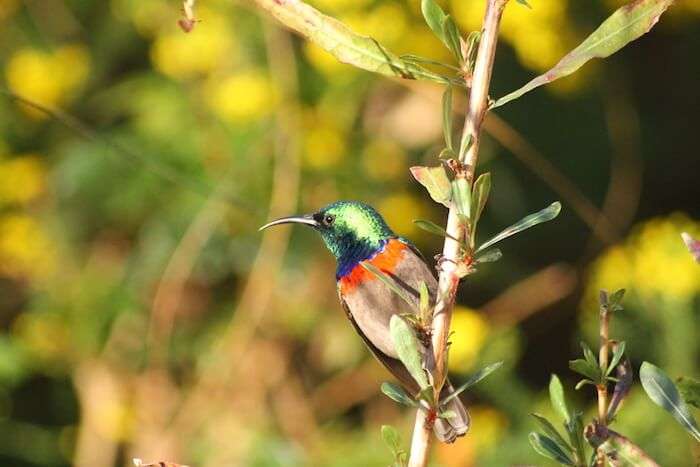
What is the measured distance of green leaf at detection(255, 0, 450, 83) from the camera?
905 millimetres

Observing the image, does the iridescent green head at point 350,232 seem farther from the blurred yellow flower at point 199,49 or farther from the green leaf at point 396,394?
the blurred yellow flower at point 199,49

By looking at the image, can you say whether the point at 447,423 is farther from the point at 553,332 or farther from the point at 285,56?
the point at 553,332

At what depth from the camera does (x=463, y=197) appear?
30.8 inches

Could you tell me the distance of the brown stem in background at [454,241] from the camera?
0.78m

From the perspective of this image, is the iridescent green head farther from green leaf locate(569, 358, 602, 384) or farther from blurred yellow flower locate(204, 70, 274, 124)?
blurred yellow flower locate(204, 70, 274, 124)

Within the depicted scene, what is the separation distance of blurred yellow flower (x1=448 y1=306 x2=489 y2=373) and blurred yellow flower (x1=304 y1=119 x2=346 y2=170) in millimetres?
460

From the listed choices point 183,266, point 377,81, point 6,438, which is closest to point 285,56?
point 377,81

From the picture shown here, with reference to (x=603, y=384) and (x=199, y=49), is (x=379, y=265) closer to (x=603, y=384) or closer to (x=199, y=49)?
(x=603, y=384)

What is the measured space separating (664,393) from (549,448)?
0.31 feet

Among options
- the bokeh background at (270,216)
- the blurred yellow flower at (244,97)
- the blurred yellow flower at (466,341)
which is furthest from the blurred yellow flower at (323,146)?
the blurred yellow flower at (466,341)

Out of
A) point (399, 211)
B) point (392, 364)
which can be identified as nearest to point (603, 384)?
point (392, 364)

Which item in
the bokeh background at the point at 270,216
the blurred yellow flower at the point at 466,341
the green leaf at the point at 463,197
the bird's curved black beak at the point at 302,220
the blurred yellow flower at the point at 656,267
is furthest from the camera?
the bokeh background at the point at 270,216

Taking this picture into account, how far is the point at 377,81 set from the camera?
9.62 ft

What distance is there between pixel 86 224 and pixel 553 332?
130 cm
